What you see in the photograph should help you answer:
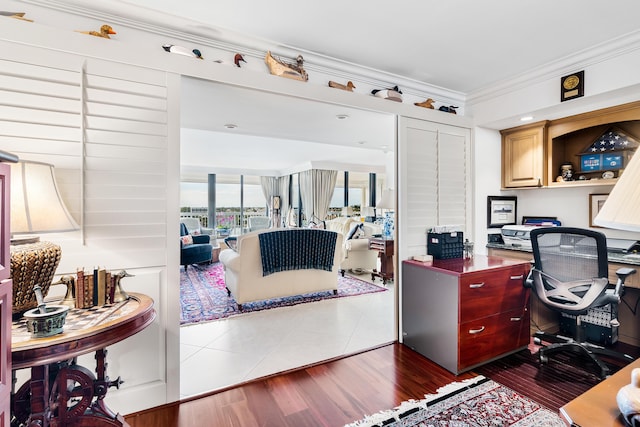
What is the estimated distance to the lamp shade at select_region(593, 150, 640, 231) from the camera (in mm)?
654

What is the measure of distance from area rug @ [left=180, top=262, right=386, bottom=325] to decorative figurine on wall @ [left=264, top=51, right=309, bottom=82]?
2.70 metres

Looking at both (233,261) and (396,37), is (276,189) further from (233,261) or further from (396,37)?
(396,37)

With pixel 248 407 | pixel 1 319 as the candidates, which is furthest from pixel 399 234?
pixel 1 319

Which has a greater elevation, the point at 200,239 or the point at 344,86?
the point at 344,86

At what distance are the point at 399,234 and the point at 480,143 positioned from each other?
1.48 metres

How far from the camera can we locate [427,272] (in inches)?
101

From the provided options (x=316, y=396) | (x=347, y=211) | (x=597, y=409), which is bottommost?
(x=316, y=396)

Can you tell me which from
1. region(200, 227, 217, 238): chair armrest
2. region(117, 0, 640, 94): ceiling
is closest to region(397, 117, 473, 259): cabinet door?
region(117, 0, 640, 94): ceiling

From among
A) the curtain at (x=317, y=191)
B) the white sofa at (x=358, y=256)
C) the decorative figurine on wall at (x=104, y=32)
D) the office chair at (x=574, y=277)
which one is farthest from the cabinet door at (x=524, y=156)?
the curtain at (x=317, y=191)

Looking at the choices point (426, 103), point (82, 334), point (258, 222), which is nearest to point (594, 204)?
point (426, 103)

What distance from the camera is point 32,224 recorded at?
1297 mm

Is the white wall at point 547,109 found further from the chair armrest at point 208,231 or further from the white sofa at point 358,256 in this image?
the chair armrest at point 208,231

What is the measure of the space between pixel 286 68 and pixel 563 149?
3.06 metres

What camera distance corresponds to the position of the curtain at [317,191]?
855cm
